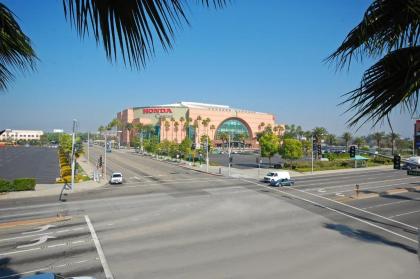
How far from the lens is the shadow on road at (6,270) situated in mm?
11797

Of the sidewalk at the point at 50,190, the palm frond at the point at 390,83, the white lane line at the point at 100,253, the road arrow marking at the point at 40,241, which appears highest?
the palm frond at the point at 390,83

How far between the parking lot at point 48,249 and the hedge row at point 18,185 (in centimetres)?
1414

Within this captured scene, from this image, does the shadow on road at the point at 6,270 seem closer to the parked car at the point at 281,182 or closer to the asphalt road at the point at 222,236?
the asphalt road at the point at 222,236

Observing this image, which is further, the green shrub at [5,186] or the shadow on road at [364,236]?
the green shrub at [5,186]

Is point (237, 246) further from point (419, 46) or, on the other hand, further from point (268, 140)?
point (268, 140)

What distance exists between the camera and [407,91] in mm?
1909

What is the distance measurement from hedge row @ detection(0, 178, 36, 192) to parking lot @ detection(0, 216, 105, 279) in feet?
46.4

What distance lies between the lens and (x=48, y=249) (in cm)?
1469

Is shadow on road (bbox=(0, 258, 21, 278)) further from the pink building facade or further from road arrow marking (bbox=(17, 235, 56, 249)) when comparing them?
the pink building facade

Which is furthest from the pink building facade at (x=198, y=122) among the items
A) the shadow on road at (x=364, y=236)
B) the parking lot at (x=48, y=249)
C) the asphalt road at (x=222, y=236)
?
the shadow on road at (x=364, y=236)

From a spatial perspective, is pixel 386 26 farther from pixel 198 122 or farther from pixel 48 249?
pixel 198 122

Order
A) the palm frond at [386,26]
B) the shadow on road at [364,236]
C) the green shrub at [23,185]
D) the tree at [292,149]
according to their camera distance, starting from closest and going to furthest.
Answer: the palm frond at [386,26] → the shadow on road at [364,236] → the green shrub at [23,185] → the tree at [292,149]

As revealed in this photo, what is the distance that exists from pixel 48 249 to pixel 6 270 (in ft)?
7.96

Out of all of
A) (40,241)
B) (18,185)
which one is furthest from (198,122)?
(40,241)
